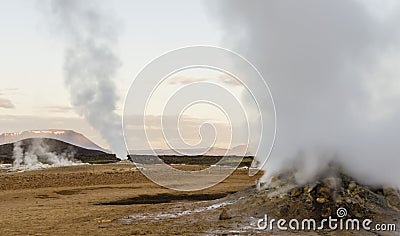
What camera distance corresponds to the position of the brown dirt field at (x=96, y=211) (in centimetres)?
1400

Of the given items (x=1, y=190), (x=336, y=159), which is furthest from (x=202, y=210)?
(x=1, y=190)

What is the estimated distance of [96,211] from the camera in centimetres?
1805

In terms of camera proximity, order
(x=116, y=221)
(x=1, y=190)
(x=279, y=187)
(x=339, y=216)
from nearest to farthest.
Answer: (x=339, y=216) → (x=116, y=221) → (x=279, y=187) → (x=1, y=190)

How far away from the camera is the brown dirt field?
14000mm

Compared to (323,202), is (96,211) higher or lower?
lower

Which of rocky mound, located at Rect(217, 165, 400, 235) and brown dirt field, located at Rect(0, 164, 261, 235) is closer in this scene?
brown dirt field, located at Rect(0, 164, 261, 235)

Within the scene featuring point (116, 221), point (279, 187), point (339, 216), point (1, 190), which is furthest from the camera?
point (1, 190)

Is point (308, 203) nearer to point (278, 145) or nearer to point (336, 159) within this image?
point (336, 159)

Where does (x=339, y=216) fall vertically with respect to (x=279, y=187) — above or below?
below

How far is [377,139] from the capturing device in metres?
17.2

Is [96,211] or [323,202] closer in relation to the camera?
[323,202]

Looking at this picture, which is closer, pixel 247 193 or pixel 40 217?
pixel 40 217

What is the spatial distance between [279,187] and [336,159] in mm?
2478

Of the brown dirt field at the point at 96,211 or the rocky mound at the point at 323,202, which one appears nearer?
the brown dirt field at the point at 96,211
